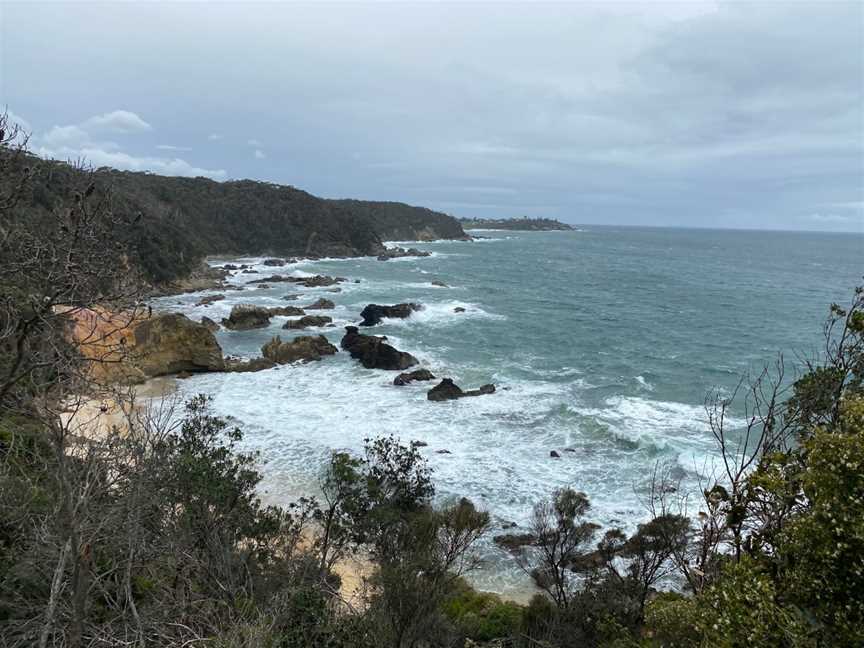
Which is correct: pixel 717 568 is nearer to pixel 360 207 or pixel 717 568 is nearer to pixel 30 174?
pixel 30 174

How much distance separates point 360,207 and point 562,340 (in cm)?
12541

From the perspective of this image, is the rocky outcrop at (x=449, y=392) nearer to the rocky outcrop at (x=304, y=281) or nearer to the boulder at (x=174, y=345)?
the boulder at (x=174, y=345)

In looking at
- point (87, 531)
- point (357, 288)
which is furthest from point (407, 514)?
point (357, 288)

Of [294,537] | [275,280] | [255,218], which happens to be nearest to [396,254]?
[255,218]

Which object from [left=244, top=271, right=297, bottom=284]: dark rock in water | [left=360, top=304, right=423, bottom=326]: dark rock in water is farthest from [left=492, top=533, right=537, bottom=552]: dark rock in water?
[left=244, top=271, right=297, bottom=284]: dark rock in water

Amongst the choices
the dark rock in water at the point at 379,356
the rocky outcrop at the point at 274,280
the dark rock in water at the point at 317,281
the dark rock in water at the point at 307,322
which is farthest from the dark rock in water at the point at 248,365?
the rocky outcrop at the point at 274,280

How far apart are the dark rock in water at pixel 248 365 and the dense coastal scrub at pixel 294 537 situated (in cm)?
1785

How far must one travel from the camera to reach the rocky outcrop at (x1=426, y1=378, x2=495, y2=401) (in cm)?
2914

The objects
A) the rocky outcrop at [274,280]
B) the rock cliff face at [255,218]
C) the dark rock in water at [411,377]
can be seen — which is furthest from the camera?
the rock cliff face at [255,218]

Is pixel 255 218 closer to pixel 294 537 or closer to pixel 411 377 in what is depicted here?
pixel 411 377

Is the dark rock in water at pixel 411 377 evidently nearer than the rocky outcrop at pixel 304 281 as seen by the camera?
Yes

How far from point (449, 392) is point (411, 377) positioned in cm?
340

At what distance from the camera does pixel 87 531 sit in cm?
664

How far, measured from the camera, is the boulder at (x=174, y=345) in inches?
1217
